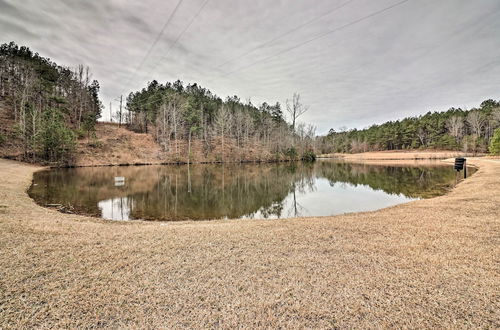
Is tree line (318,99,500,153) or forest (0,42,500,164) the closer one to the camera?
forest (0,42,500,164)

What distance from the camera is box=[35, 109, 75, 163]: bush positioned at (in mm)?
35219

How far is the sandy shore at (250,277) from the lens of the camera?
298 centimetres

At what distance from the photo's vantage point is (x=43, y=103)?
53.6m

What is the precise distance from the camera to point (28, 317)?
2.91 m

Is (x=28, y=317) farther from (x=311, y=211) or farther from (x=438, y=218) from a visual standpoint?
(x=311, y=211)

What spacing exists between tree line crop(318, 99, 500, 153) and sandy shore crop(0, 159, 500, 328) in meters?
85.0

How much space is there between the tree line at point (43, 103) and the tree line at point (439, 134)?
9646 cm

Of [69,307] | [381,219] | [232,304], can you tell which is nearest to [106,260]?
[69,307]

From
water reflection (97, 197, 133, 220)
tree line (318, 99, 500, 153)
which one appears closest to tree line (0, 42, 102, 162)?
water reflection (97, 197, 133, 220)

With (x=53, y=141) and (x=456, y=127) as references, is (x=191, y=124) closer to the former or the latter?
(x=53, y=141)

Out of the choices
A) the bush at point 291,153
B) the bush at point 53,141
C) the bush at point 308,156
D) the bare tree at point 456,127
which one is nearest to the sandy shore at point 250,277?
the bush at point 53,141

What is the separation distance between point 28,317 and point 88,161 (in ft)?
158

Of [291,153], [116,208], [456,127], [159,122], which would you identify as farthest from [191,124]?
[456,127]

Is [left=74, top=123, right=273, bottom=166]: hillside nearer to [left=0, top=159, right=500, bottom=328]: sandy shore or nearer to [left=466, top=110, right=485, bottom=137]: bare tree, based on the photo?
[left=0, top=159, right=500, bottom=328]: sandy shore
